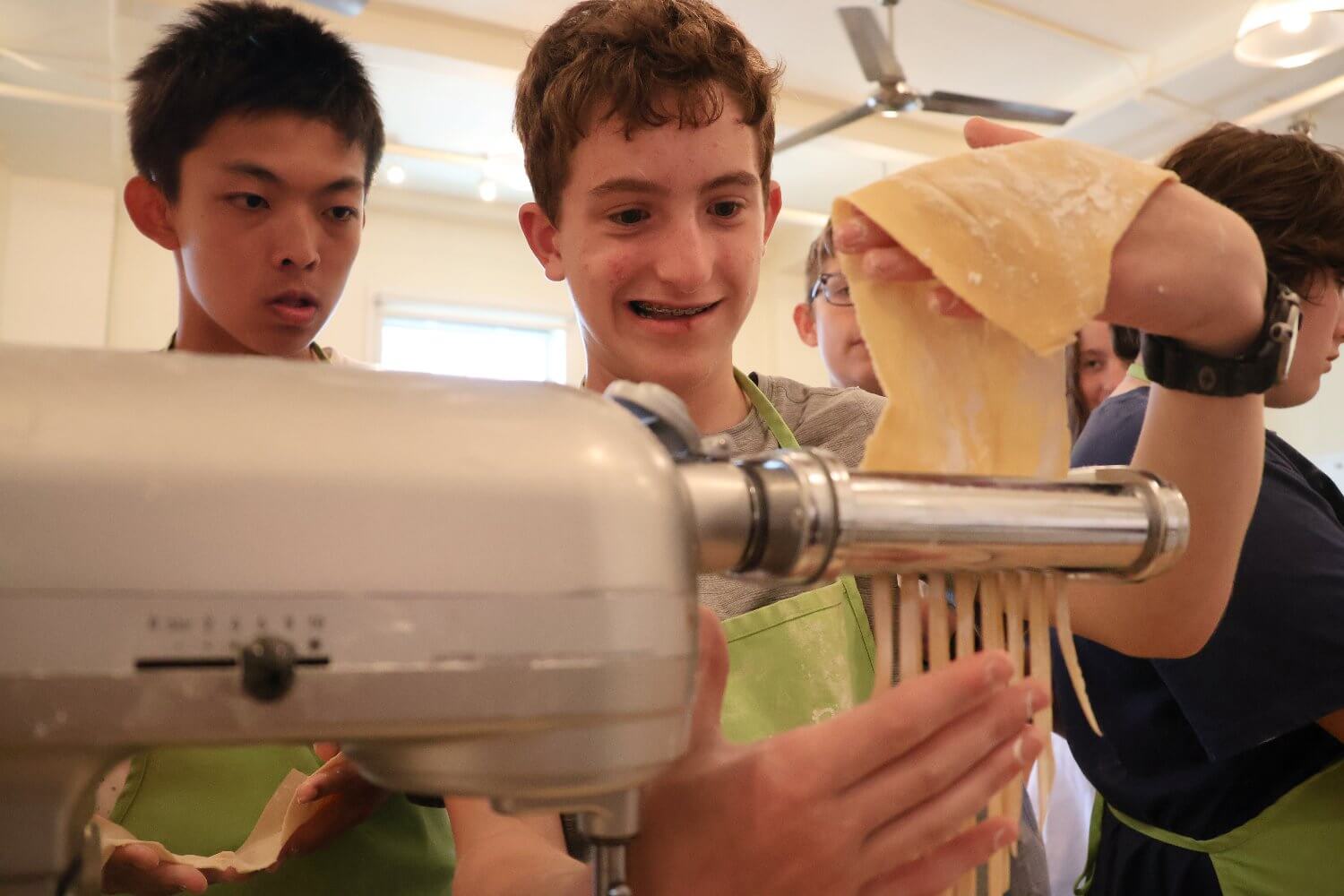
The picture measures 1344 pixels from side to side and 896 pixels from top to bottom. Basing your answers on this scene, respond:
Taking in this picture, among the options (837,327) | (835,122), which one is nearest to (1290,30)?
(835,122)

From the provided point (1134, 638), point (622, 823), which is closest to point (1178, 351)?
point (1134, 638)

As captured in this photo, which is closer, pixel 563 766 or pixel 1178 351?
pixel 563 766

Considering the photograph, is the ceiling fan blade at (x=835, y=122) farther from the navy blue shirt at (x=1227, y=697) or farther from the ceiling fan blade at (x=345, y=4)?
the navy blue shirt at (x=1227, y=697)

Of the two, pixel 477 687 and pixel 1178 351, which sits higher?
pixel 1178 351

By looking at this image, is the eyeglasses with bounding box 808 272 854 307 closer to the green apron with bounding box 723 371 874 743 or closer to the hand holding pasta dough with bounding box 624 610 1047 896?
the green apron with bounding box 723 371 874 743

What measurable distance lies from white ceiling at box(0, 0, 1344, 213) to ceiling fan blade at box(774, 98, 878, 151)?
55 cm

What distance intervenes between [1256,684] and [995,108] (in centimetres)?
328

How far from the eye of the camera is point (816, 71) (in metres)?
5.13

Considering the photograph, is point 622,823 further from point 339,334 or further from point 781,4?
point 339,334

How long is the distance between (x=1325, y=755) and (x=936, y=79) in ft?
15.1

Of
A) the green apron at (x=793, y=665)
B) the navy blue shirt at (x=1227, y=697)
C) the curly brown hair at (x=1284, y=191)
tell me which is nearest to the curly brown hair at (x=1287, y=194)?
the curly brown hair at (x=1284, y=191)

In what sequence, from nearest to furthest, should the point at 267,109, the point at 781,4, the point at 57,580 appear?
the point at 57,580 → the point at 267,109 → the point at 781,4

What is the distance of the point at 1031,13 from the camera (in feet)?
15.1

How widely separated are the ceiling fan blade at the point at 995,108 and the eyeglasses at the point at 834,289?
192 centimetres
